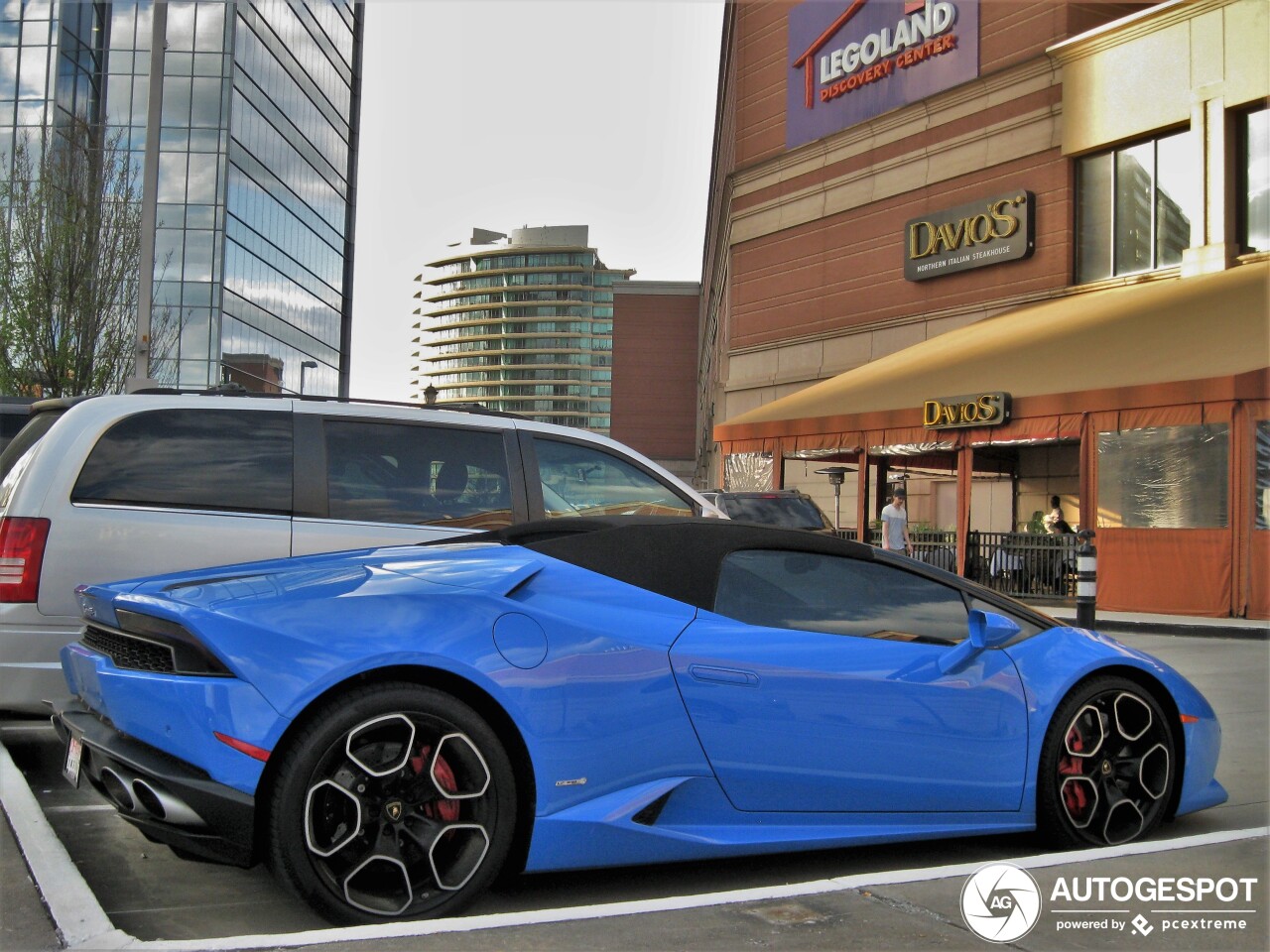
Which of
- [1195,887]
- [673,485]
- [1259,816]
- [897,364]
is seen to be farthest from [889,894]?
[897,364]

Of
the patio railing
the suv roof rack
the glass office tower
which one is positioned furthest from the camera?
the glass office tower

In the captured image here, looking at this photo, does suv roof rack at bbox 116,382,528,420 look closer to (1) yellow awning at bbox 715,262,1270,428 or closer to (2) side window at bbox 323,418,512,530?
(2) side window at bbox 323,418,512,530

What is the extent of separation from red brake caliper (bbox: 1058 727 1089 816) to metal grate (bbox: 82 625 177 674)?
313 cm

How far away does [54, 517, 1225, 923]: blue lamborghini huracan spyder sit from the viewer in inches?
128

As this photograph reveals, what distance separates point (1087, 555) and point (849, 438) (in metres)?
9.01

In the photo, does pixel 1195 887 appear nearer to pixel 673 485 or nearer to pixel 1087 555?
pixel 673 485

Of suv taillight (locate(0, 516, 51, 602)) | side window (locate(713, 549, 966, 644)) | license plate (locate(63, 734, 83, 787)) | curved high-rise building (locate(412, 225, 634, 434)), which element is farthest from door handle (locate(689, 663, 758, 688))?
curved high-rise building (locate(412, 225, 634, 434))

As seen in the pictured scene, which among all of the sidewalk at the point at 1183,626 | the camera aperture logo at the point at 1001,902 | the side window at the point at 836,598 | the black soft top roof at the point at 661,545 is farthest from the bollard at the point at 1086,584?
the camera aperture logo at the point at 1001,902

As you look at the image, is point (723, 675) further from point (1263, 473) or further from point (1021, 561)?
point (1021, 561)

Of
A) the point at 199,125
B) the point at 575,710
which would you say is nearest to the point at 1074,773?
the point at 575,710

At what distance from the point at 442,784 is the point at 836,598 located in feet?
5.13

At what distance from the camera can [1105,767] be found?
4.52 meters

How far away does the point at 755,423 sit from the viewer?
2514 cm

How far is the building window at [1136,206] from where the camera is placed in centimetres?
2134
